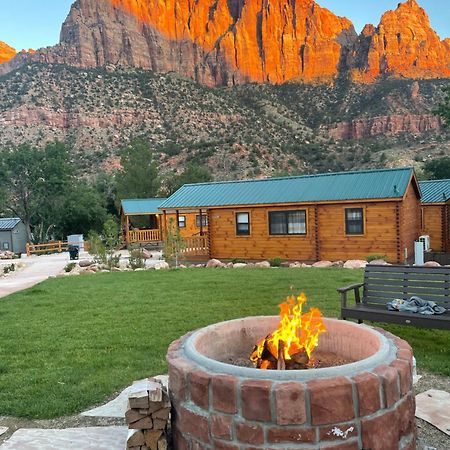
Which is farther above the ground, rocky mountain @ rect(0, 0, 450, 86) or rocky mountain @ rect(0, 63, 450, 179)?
rocky mountain @ rect(0, 0, 450, 86)

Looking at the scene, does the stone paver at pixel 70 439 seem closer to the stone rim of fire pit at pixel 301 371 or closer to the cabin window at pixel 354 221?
the stone rim of fire pit at pixel 301 371

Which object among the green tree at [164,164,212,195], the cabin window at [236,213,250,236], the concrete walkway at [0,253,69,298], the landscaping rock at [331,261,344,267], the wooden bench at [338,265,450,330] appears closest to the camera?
the wooden bench at [338,265,450,330]

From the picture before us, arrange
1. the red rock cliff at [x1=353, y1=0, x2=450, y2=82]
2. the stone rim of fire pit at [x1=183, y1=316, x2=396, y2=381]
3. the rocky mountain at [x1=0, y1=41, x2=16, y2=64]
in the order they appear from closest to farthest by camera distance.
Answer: the stone rim of fire pit at [x1=183, y1=316, x2=396, y2=381] → the red rock cliff at [x1=353, y1=0, x2=450, y2=82] → the rocky mountain at [x1=0, y1=41, x2=16, y2=64]

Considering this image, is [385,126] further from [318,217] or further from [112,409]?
[112,409]

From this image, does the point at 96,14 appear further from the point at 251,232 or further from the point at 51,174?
the point at 251,232

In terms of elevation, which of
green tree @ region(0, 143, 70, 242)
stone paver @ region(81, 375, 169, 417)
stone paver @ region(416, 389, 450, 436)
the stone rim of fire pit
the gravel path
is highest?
green tree @ region(0, 143, 70, 242)

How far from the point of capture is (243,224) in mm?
17828

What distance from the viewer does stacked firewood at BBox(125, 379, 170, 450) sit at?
300cm

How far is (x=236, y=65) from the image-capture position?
308 ft

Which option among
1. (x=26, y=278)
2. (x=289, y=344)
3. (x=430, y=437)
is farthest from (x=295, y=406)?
(x=26, y=278)

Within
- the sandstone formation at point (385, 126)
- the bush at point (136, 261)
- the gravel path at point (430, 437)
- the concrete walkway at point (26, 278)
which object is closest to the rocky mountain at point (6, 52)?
the sandstone formation at point (385, 126)

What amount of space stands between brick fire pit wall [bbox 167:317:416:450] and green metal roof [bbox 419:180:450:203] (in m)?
18.1

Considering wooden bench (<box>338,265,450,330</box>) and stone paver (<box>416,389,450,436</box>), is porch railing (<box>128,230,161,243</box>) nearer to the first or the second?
wooden bench (<box>338,265,450,330</box>)

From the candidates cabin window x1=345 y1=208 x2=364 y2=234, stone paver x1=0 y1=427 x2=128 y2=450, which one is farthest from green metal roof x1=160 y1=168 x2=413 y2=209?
stone paver x1=0 y1=427 x2=128 y2=450
